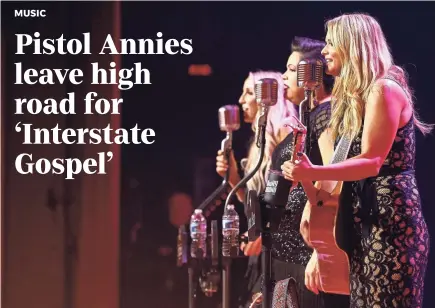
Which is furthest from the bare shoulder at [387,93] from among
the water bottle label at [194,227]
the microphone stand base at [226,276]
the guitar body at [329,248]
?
the water bottle label at [194,227]

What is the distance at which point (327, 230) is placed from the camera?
2.93 meters

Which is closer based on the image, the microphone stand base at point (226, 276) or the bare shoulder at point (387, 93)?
the bare shoulder at point (387, 93)

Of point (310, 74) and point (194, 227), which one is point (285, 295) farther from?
point (194, 227)

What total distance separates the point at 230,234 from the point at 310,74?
1.15 m

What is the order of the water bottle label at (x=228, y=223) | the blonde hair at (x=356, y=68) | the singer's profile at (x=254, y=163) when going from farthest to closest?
the singer's profile at (x=254, y=163), the water bottle label at (x=228, y=223), the blonde hair at (x=356, y=68)

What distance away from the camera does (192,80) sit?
15.8ft

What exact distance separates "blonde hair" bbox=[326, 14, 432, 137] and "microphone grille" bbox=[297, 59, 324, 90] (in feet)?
0.31

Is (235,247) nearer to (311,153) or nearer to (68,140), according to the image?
(311,153)

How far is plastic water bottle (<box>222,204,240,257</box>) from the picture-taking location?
12.3 ft

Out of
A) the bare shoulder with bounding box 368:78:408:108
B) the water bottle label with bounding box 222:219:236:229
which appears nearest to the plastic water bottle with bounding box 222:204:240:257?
the water bottle label with bounding box 222:219:236:229

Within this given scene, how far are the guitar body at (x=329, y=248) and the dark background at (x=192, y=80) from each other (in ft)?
4.59

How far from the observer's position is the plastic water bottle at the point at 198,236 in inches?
157

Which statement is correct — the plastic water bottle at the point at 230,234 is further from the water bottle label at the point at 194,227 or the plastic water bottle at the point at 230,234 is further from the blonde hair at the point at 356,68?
the blonde hair at the point at 356,68

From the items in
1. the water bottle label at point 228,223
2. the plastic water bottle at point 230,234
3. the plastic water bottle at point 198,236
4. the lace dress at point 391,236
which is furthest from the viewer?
the plastic water bottle at point 198,236
